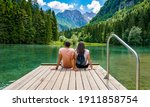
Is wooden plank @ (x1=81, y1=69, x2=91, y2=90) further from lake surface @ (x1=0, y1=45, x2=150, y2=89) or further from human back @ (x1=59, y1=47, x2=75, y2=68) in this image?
lake surface @ (x1=0, y1=45, x2=150, y2=89)

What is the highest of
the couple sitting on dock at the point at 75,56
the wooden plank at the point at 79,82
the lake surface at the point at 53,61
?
the couple sitting on dock at the point at 75,56

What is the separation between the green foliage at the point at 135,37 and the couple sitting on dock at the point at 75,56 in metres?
88.2

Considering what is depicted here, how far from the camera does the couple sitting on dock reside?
12.1 meters

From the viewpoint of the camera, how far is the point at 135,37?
10044 cm

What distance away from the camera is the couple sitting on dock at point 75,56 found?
12.1 m

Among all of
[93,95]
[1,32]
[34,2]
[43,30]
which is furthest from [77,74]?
[34,2]

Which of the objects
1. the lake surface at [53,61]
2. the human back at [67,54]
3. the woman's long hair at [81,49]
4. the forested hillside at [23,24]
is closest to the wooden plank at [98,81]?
the woman's long hair at [81,49]

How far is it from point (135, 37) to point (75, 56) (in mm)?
90183

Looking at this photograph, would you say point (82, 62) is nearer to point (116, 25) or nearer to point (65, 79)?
point (65, 79)

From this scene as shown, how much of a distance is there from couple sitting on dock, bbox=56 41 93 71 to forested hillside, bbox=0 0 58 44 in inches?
2732

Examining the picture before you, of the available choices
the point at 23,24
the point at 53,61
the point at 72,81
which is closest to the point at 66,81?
Result: the point at 72,81

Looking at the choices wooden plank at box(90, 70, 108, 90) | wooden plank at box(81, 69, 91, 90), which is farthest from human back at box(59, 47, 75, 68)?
wooden plank at box(90, 70, 108, 90)

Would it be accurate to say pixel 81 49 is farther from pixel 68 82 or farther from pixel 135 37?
pixel 135 37

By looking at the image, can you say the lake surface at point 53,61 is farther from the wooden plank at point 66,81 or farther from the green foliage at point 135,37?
Result: the green foliage at point 135,37
